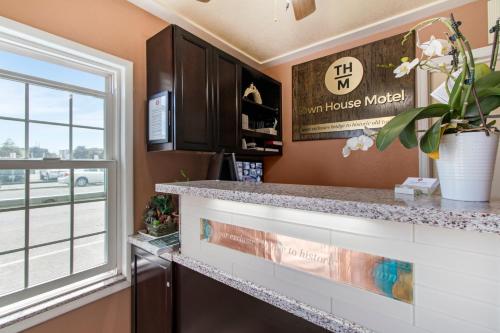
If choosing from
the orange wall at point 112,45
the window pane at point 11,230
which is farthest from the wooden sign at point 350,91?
the window pane at point 11,230

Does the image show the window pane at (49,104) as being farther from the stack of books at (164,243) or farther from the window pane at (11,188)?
the stack of books at (164,243)

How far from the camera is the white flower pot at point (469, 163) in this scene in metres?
0.61

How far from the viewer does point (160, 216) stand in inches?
71.4

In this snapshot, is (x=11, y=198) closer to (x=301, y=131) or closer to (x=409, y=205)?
(x=409, y=205)

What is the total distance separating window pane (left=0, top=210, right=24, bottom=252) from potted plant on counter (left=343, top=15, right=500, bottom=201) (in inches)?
75.5

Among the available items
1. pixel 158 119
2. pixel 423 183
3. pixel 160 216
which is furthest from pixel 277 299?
pixel 158 119

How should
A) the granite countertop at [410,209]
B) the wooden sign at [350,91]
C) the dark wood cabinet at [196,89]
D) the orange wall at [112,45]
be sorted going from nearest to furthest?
the granite countertop at [410,209], the orange wall at [112,45], the dark wood cabinet at [196,89], the wooden sign at [350,91]

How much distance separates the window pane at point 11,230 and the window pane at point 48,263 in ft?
0.32

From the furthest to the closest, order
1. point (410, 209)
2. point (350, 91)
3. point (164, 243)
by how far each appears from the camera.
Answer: point (350, 91) < point (164, 243) < point (410, 209)

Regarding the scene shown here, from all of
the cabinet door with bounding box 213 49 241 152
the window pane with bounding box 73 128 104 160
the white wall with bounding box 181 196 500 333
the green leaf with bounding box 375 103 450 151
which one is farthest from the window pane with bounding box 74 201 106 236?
the green leaf with bounding box 375 103 450 151

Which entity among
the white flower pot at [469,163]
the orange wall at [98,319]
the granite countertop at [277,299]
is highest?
the white flower pot at [469,163]

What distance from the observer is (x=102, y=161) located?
1.73 meters

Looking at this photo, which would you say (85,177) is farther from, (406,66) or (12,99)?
(406,66)

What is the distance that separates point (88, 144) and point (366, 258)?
1851mm
